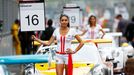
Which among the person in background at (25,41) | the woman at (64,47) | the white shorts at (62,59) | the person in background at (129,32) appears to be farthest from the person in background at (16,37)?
the white shorts at (62,59)

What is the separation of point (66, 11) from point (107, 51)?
5.56 meters

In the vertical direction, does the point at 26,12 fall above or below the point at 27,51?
above

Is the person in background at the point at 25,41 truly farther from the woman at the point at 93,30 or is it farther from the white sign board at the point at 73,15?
the woman at the point at 93,30

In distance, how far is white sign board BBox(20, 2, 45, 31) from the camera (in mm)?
15906

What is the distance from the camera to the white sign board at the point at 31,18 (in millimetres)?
15906

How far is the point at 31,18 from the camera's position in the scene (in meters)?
16.0

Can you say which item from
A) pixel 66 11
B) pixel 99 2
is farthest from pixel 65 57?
pixel 99 2

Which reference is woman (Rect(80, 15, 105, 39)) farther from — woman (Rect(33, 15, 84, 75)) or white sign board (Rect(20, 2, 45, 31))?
woman (Rect(33, 15, 84, 75))

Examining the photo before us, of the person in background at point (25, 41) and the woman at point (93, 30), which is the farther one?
the person in background at point (25, 41)

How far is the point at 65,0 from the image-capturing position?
19.8m

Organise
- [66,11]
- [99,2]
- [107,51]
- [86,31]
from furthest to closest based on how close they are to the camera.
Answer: [99,2]
[66,11]
[86,31]
[107,51]

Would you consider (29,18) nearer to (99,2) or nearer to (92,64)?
(92,64)

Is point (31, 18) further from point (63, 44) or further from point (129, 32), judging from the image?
point (129, 32)

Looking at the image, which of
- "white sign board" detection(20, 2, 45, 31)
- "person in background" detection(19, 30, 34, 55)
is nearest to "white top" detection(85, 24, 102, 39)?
"white sign board" detection(20, 2, 45, 31)
